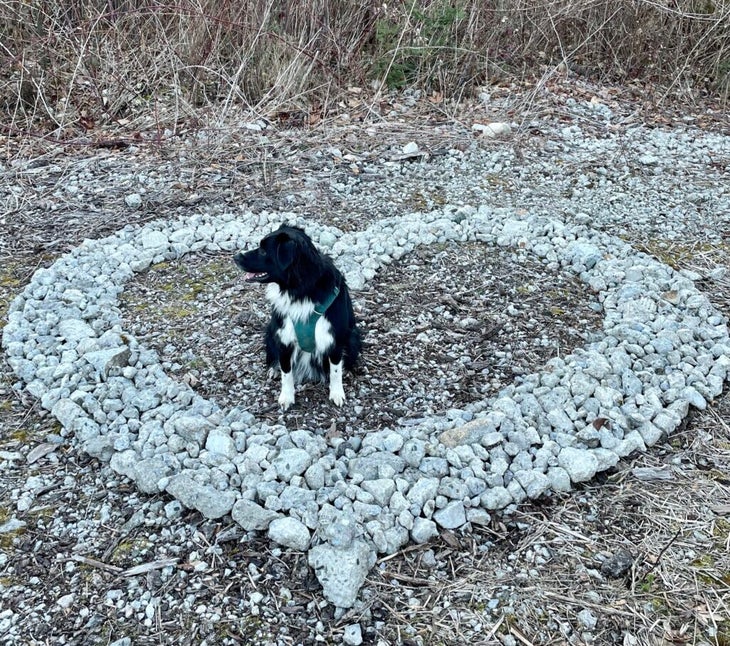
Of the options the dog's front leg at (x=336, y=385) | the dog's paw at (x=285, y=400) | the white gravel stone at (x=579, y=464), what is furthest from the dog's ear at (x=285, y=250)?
the white gravel stone at (x=579, y=464)

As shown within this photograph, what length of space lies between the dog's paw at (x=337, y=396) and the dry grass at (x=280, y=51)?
348cm

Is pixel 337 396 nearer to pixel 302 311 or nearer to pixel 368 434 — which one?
pixel 368 434

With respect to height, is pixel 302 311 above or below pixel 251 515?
above

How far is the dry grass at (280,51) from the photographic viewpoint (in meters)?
5.96

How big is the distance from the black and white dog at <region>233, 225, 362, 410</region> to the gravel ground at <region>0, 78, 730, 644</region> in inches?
6.8

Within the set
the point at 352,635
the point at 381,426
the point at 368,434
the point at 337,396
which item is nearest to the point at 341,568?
the point at 352,635

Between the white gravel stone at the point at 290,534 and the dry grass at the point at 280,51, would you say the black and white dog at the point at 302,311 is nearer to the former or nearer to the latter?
the white gravel stone at the point at 290,534

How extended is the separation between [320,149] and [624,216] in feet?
7.97

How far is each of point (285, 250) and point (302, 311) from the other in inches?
12.8

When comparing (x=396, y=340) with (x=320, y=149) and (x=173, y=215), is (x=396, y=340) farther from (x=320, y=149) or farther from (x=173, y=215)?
(x=320, y=149)

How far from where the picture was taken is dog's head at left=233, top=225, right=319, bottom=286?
2768 mm

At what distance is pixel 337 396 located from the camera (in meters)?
3.16

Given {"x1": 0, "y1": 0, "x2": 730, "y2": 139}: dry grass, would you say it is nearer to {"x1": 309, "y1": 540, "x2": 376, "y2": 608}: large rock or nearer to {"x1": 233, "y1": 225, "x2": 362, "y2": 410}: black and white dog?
{"x1": 233, "y1": 225, "x2": 362, "y2": 410}: black and white dog

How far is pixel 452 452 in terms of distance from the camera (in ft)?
8.91
